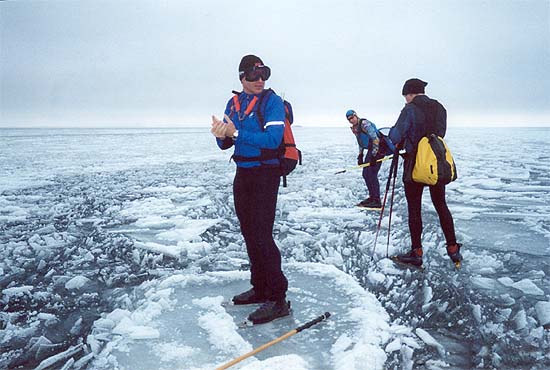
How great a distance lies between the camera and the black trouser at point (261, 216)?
3.00 m

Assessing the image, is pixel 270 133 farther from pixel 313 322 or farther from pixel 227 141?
pixel 313 322

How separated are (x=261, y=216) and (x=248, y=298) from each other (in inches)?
32.1

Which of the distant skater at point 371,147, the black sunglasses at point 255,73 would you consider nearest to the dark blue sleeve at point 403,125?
the black sunglasses at point 255,73

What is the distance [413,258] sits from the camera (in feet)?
14.0

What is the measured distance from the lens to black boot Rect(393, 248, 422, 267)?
4.23 metres

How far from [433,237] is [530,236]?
136cm

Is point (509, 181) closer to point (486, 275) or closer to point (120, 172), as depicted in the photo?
point (486, 275)

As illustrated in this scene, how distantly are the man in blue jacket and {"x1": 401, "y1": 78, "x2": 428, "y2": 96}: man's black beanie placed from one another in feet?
5.50

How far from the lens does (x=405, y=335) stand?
2.94 m

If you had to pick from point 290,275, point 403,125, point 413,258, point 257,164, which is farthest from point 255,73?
point 413,258

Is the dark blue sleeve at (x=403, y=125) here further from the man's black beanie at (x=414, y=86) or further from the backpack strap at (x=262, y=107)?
the backpack strap at (x=262, y=107)

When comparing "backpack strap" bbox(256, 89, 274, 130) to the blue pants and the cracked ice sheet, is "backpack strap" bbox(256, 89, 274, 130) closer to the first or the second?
the cracked ice sheet

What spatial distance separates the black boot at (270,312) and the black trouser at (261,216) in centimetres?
5

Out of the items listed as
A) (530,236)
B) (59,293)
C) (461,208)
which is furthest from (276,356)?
(461,208)
